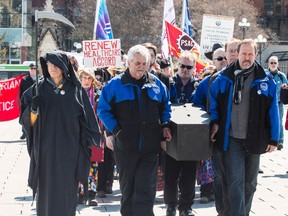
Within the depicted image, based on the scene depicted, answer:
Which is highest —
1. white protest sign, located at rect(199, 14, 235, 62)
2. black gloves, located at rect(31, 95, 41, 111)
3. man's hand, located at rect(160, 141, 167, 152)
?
white protest sign, located at rect(199, 14, 235, 62)

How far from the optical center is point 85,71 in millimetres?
9312

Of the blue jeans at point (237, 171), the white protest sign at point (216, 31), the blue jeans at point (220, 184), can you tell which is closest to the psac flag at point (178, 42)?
the white protest sign at point (216, 31)

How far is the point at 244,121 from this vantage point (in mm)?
7109

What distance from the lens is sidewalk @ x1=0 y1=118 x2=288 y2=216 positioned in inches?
346

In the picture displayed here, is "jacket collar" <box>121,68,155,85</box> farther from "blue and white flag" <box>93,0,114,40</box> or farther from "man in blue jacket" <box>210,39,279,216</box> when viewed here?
"blue and white flag" <box>93,0,114,40</box>

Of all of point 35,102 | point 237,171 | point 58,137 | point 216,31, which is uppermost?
point 216,31

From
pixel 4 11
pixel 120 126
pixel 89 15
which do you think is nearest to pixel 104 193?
pixel 120 126

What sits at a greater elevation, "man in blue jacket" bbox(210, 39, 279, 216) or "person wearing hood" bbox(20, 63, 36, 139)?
"man in blue jacket" bbox(210, 39, 279, 216)

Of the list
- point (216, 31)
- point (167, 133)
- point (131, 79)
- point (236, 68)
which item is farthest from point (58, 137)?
point (216, 31)

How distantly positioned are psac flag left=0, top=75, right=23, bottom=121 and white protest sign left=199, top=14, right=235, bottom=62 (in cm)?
450

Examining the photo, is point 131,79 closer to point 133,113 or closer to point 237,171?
point 133,113

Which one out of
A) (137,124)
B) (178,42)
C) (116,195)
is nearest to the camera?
(137,124)

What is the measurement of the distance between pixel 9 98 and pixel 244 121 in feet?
39.3

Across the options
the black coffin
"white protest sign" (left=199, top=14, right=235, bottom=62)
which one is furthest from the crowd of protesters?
"white protest sign" (left=199, top=14, right=235, bottom=62)
